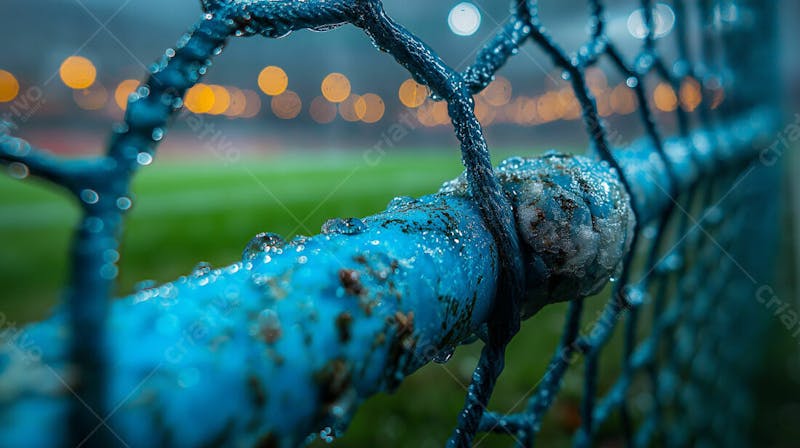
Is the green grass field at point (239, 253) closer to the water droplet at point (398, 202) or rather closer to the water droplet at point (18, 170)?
the water droplet at point (18, 170)

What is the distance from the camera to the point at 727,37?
1.53 m

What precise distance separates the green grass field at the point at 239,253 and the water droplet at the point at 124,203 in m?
0.02

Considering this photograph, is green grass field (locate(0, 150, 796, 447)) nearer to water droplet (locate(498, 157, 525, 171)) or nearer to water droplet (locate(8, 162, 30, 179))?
water droplet (locate(8, 162, 30, 179))

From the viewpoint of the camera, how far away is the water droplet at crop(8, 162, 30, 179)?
18 centimetres

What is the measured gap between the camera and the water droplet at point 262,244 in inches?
10.5

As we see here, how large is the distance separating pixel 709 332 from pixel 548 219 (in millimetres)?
1439

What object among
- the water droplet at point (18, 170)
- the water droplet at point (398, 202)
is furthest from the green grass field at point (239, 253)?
the water droplet at point (398, 202)

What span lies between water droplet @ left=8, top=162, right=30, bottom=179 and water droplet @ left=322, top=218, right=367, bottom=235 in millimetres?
126

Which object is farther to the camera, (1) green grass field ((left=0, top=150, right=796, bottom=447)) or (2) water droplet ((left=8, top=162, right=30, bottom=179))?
(1) green grass field ((left=0, top=150, right=796, bottom=447))

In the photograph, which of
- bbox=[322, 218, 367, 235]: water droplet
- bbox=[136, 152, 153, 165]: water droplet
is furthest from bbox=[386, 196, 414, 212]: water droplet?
bbox=[136, 152, 153, 165]: water droplet

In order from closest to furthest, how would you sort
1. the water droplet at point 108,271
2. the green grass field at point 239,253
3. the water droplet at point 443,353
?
the water droplet at point 108,271
the water droplet at point 443,353
the green grass field at point 239,253

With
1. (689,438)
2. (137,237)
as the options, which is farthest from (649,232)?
(137,237)

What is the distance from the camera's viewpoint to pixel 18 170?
7.3 inches

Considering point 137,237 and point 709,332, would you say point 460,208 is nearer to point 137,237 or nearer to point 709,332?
point 709,332
